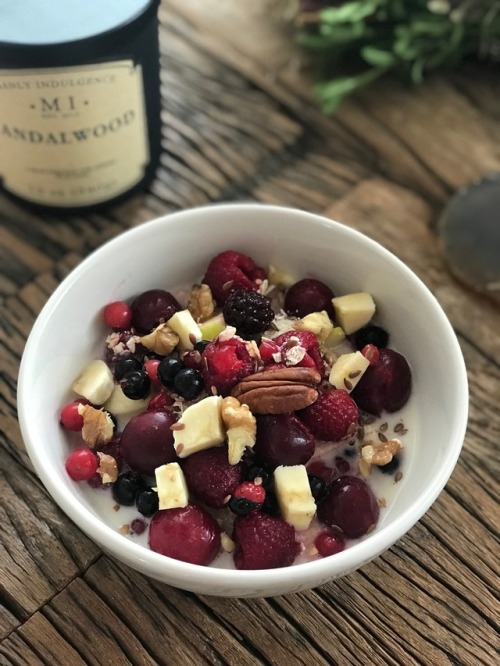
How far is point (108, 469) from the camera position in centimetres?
67

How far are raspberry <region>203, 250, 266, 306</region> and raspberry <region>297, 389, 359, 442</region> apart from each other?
147 mm

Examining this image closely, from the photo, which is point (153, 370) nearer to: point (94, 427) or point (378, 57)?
point (94, 427)

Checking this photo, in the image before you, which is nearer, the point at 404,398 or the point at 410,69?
the point at 404,398

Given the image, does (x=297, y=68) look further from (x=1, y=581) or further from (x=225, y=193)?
(x=1, y=581)

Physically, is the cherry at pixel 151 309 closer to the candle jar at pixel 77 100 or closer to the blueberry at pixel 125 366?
the blueberry at pixel 125 366

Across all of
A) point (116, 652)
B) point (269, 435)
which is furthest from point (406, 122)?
point (116, 652)

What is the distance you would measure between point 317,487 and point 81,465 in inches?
7.9

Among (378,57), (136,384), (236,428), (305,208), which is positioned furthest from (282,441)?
(378,57)

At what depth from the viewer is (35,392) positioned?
2.23 ft

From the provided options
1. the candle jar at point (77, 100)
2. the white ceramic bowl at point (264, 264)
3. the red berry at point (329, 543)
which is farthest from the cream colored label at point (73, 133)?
the red berry at point (329, 543)

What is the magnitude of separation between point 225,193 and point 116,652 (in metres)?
0.57

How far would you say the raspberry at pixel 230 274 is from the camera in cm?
76

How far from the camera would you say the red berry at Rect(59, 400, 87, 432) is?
70 centimetres

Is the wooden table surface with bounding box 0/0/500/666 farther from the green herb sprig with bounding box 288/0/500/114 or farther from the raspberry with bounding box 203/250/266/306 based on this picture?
the raspberry with bounding box 203/250/266/306
